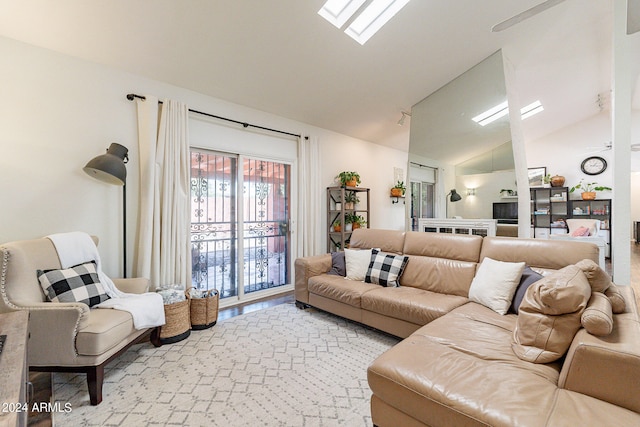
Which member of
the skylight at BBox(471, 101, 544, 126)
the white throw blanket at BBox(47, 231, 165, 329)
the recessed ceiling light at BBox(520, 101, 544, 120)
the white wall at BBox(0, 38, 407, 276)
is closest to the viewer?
the white throw blanket at BBox(47, 231, 165, 329)

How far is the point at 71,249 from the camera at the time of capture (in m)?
2.22

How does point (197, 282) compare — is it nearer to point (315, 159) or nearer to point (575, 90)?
point (315, 159)

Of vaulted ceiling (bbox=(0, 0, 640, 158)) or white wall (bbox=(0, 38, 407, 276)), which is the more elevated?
vaulted ceiling (bbox=(0, 0, 640, 158))

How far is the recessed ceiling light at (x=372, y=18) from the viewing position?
2.75 metres

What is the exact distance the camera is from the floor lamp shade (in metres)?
2.25

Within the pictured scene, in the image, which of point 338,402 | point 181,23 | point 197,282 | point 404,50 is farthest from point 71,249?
point 404,50

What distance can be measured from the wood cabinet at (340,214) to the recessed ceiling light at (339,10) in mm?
2405

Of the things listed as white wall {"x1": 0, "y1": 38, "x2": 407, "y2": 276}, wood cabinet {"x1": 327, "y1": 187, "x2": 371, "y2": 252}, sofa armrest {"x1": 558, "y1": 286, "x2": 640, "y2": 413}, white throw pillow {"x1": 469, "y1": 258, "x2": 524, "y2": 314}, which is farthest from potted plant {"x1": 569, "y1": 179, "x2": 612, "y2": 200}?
white wall {"x1": 0, "y1": 38, "x2": 407, "y2": 276}

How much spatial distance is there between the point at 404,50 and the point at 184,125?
8.77ft

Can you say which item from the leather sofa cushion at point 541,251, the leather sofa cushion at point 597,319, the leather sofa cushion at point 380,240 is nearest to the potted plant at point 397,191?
the leather sofa cushion at point 380,240

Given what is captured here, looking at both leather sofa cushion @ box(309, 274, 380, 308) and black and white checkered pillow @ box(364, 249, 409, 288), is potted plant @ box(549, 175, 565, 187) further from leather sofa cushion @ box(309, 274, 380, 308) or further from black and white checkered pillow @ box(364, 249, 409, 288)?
leather sofa cushion @ box(309, 274, 380, 308)

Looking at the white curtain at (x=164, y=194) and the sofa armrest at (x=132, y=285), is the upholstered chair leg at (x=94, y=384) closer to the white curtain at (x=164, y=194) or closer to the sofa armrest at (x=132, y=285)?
the sofa armrest at (x=132, y=285)

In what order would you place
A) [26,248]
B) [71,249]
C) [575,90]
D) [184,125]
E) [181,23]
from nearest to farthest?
1. [26,248]
2. [71,249]
3. [181,23]
4. [184,125]
5. [575,90]

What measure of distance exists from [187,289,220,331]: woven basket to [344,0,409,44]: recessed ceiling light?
312cm
